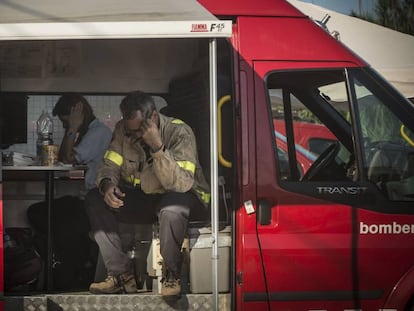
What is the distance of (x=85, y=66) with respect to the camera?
529 cm

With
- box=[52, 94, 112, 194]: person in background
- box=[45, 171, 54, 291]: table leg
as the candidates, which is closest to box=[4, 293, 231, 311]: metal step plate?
box=[45, 171, 54, 291]: table leg

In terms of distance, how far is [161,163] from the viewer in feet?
14.3

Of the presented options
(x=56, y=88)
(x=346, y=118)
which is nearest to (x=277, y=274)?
(x=346, y=118)

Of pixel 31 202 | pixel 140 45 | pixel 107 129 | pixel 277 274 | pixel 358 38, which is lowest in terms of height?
pixel 277 274

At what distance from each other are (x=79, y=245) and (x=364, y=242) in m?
2.21

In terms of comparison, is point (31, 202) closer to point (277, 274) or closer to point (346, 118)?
point (277, 274)

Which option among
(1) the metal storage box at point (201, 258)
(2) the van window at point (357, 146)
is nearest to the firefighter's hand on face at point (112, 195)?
(1) the metal storage box at point (201, 258)

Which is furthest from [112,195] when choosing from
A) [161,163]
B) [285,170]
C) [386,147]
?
[386,147]

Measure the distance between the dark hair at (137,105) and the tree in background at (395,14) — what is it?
47.8 feet

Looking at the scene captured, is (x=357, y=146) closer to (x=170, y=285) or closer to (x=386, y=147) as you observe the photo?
(x=386, y=147)

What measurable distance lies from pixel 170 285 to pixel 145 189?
80cm

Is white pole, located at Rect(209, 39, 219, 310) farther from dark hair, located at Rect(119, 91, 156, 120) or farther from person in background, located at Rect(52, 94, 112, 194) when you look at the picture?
person in background, located at Rect(52, 94, 112, 194)

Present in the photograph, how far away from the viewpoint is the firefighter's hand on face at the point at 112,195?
4555 millimetres

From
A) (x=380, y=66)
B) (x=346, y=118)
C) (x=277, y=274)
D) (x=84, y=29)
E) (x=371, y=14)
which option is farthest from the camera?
(x=371, y=14)
